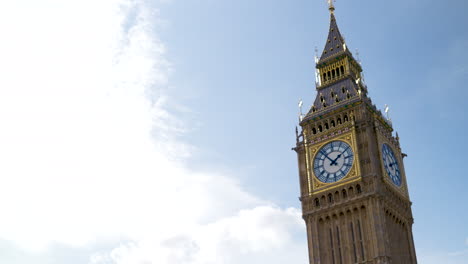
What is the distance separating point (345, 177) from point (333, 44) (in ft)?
72.5

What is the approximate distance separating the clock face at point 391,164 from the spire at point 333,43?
15063mm

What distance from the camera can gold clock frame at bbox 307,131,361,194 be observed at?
245 feet

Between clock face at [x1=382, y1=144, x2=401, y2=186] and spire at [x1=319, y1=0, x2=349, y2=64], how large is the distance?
593 inches

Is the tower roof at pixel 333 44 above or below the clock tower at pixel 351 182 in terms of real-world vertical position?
above

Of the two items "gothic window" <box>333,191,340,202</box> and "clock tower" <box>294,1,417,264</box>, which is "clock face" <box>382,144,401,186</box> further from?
"gothic window" <box>333,191,340,202</box>

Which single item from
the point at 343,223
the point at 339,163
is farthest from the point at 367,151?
the point at 343,223

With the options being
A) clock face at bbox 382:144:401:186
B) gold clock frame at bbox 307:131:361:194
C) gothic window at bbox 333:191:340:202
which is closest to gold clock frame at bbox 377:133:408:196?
clock face at bbox 382:144:401:186

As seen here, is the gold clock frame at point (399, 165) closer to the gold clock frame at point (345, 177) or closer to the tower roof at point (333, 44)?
the gold clock frame at point (345, 177)

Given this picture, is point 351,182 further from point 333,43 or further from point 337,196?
point 333,43

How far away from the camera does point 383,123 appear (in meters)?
82.4

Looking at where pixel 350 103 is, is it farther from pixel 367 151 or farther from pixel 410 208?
pixel 410 208

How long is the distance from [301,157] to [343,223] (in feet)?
34.0

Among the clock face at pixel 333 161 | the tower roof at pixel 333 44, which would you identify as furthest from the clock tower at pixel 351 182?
the tower roof at pixel 333 44

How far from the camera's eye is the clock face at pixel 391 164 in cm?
7775
